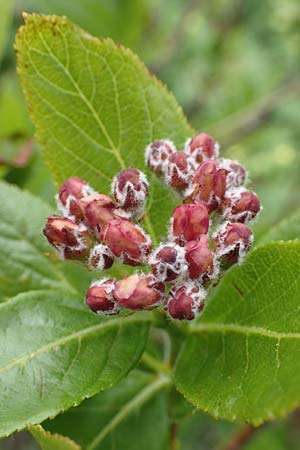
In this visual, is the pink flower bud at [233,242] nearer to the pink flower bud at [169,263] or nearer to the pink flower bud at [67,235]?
the pink flower bud at [169,263]

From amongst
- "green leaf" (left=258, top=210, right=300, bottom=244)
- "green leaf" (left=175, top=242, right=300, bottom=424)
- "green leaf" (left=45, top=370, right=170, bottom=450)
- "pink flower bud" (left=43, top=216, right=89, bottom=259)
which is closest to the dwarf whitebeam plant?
"pink flower bud" (left=43, top=216, right=89, bottom=259)

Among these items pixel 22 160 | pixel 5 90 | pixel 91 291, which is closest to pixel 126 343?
pixel 91 291

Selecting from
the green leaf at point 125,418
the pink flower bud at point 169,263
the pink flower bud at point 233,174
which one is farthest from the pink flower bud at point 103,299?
the green leaf at point 125,418

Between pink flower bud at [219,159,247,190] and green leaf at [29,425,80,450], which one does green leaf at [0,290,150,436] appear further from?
pink flower bud at [219,159,247,190]

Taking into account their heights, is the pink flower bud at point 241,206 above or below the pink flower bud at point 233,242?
above

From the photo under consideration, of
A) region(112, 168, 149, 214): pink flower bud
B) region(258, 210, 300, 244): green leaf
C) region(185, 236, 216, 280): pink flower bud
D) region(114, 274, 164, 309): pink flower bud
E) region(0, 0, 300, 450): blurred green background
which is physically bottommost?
region(114, 274, 164, 309): pink flower bud

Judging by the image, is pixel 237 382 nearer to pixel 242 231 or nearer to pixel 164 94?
pixel 242 231

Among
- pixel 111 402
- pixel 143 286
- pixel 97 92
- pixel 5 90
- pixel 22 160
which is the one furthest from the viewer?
pixel 5 90
